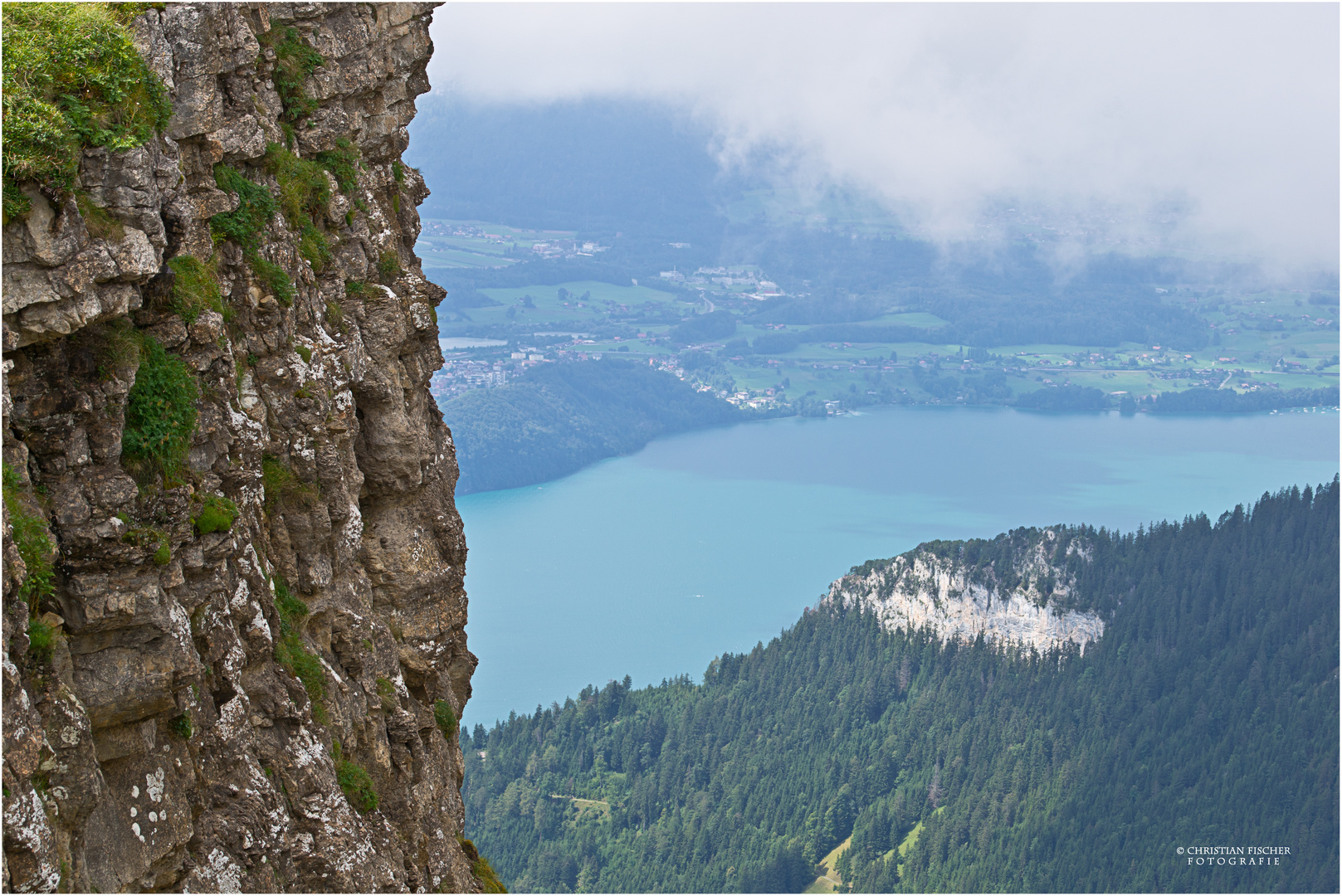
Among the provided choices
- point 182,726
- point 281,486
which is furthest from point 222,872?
point 281,486

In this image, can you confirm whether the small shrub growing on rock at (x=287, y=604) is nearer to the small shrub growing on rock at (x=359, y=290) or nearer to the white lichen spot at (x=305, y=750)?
the white lichen spot at (x=305, y=750)

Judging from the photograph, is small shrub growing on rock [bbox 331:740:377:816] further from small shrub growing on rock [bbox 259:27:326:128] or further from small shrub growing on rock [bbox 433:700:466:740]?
small shrub growing on rock [bbox 259:27:326:128]

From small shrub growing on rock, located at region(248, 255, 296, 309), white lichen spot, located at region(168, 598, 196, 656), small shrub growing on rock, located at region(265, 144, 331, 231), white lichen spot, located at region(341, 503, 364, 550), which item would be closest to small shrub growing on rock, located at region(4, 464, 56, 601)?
white lichen spot, located at region(168, 598, 196, 656)

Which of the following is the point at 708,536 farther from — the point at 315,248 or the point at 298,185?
the point at 298,185

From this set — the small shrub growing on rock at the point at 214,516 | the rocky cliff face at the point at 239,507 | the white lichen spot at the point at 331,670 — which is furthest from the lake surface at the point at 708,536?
the small shrub growing on rock at the point at 214,516

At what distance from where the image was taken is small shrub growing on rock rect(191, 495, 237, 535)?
10.8m

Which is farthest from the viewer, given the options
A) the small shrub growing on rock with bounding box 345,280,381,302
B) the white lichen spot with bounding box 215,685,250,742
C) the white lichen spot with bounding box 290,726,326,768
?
the small shrub growing on rock with bounding box 345,280,381,302

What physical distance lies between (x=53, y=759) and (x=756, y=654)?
9876 cm

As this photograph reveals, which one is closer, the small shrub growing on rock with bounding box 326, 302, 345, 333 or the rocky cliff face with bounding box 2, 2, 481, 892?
the rocky cliff face with bounding box 2, 2, 481, 892

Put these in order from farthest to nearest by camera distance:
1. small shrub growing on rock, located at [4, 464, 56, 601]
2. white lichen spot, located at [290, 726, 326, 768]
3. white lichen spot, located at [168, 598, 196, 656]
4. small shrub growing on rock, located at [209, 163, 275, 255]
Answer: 1. small shrub growing on rock, located at [209, 163, 275, 255]
2. white lichen spot, located at [290, 726, 326, 768]
3. white lichen spot, located at [168, 598, 196, 656]
4. small shrub growing on rock, located at [4, 464, 56, 601]

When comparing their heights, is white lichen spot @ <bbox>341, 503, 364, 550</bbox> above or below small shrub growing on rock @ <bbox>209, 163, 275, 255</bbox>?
below

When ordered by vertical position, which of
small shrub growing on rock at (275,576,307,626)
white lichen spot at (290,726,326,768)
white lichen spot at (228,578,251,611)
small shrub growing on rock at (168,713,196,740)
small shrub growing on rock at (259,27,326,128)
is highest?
small shrub growing on rock at (259,27,326,128)

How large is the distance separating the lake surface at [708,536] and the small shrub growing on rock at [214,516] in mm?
88902

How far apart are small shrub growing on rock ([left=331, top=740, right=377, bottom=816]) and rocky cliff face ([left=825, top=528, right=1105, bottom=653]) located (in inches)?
3703
